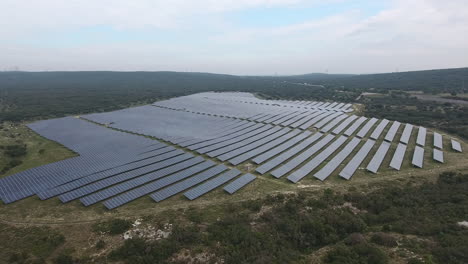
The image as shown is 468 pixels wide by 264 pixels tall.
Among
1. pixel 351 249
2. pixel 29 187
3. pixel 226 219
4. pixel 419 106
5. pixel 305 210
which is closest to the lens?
pixel 351 249

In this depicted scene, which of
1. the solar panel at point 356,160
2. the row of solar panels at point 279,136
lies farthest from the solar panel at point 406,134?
the solar panel at point 356,160

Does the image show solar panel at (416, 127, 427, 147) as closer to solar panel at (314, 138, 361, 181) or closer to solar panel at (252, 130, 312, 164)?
solar panel at (314, 138, 361, 181)

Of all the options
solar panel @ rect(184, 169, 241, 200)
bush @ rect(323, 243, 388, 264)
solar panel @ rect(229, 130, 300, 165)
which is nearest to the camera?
bush @ rect(323, 243, 388, 264)

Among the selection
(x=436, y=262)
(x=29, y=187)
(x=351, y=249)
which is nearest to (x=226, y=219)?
(x=351, y=249)

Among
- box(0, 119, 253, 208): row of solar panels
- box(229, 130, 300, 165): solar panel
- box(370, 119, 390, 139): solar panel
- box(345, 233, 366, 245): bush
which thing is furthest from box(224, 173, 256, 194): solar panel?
box(370, 119, 390, 139): solar panel

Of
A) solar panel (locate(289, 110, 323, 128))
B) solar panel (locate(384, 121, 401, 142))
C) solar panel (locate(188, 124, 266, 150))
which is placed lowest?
solar panel (locate(188, 124, 266, 150))

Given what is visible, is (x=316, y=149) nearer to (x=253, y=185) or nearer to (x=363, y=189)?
(x=363, y=189)
